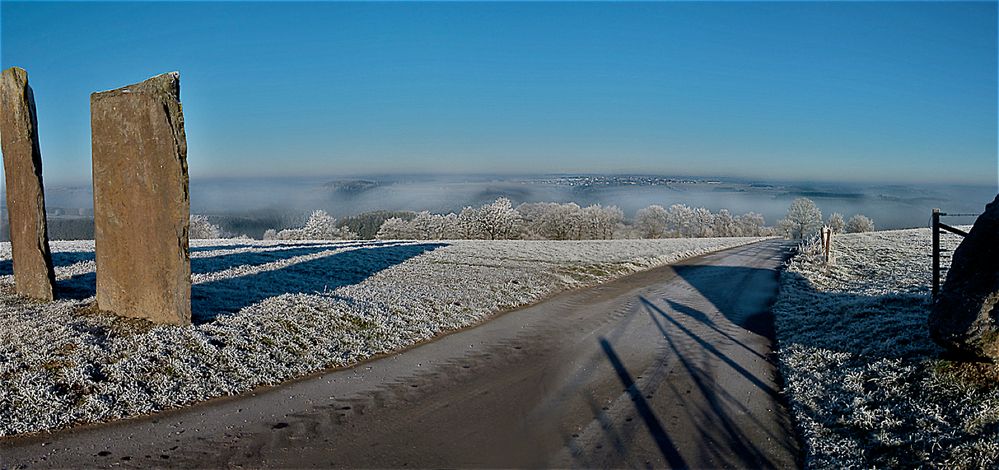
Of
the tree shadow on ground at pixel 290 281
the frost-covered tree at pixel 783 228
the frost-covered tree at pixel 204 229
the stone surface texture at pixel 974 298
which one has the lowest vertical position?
the frost-covered tree at pixel 783 228

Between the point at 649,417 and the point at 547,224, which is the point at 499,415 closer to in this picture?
the point at 649,417

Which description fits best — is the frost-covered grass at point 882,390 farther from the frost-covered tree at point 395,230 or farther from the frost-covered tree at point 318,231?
the frost-covered tree at point 318,231

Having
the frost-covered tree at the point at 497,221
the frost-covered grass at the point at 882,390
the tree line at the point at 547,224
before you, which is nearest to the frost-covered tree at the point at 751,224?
the tree line at the point at 547,224

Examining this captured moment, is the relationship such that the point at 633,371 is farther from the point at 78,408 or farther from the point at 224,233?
the point at 224,233

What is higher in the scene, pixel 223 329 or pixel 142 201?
pixel 142 201

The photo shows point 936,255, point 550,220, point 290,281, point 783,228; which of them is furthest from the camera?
point 783,228

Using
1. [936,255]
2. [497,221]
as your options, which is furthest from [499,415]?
[497,221]
